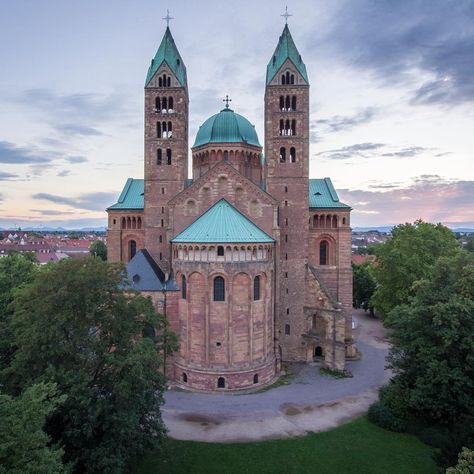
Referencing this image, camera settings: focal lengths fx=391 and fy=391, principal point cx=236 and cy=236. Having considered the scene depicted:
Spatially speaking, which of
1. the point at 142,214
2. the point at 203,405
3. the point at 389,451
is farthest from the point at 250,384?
the point at 142,214

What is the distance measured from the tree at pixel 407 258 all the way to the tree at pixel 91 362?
37760 millimetres

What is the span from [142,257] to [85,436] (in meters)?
21.8

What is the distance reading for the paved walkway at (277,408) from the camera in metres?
28.8

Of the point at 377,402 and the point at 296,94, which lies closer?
the point at 377,402

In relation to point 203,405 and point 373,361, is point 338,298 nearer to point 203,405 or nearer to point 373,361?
point 373,361

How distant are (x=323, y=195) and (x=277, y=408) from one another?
2539 cm

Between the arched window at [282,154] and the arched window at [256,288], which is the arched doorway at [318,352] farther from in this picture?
the arched window at [282,154]

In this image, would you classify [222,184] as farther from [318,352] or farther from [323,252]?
[318,352]

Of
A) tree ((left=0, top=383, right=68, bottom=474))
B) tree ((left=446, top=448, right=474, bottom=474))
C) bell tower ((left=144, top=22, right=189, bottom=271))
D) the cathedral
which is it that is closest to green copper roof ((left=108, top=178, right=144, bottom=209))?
the cathedral

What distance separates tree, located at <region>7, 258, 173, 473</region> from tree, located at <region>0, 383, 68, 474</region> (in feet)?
15.4

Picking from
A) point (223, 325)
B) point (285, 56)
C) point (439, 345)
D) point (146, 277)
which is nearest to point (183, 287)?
point (146, 277)

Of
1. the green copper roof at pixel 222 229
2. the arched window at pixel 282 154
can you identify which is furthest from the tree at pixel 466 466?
the arched window at pixel 282 154

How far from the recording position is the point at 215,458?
998 inches

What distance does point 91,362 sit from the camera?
865 inches
